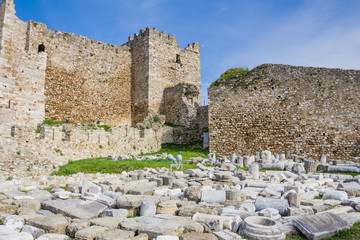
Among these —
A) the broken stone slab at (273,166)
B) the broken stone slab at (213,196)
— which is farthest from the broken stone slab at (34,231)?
the broken stone slab at (273,166)

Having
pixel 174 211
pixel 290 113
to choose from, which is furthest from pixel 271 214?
pixel 290 113

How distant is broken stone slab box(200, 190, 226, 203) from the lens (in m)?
6.37

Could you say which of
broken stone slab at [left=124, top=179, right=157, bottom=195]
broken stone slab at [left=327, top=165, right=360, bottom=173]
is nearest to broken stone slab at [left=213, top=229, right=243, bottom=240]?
broken stone slab at [left=124, top=179, right=157, bottom=195]

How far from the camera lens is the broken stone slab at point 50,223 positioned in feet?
14.9

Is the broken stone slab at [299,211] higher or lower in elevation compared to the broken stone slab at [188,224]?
higher

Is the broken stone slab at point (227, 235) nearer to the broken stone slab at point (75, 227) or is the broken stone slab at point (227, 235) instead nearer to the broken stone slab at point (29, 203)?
the broken stone slab at point (75, 227)

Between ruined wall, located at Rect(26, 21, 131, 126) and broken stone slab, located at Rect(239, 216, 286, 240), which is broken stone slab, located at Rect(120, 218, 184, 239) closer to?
broken stone slab, located at Rect(239, 216, 286, 240)

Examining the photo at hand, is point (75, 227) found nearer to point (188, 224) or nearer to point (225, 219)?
point (188, 224)

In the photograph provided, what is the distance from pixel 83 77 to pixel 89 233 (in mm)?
19902

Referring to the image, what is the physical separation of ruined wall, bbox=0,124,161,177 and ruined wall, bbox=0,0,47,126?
3.42 m

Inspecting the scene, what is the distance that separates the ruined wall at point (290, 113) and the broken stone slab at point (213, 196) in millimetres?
10620

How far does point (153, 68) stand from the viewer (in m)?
24.4

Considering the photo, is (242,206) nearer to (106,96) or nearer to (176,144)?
(176,144)

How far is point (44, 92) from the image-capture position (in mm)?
20156
